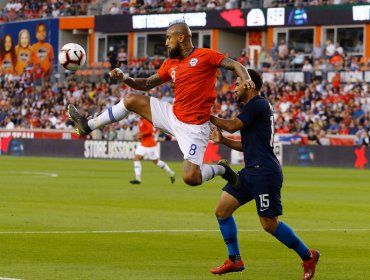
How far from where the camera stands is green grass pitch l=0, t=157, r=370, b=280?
1258cm

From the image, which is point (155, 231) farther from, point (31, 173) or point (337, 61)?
point (337, 61)

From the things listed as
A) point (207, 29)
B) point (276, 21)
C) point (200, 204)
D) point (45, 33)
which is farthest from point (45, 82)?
point (200, 204)

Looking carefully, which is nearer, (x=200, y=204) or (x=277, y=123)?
(x=200, y=204)

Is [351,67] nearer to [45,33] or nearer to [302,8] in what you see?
[302,8]

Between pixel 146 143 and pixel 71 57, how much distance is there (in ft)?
55.2

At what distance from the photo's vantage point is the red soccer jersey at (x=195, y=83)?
1316 centimetres

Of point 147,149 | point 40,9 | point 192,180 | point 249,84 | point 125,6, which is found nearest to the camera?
point 249,84

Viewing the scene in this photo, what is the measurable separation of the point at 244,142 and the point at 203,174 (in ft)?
3.71

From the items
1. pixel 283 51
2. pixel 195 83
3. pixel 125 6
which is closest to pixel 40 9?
pixel 125 6

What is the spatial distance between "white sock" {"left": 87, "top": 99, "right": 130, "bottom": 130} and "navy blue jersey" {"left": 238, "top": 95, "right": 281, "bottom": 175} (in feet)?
6.37

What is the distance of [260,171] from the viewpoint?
1197 centimetres

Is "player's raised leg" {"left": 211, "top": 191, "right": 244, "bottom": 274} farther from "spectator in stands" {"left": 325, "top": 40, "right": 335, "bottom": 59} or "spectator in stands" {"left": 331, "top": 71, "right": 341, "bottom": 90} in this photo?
"spectator in stands" {"left": 325, "top": 40, "right": 335, "bottom": 59}

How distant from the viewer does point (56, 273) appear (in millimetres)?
11969

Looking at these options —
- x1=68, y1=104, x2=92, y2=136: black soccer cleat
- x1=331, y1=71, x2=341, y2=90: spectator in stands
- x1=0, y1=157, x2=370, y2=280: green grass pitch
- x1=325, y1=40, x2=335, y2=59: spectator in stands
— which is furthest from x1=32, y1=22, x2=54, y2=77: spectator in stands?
x1=68, y1=104, x2=92, y2=136: black soccer cleat
